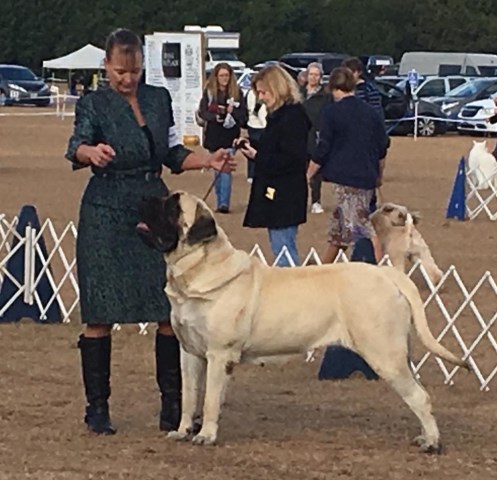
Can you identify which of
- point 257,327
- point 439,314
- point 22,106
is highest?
point 257,327

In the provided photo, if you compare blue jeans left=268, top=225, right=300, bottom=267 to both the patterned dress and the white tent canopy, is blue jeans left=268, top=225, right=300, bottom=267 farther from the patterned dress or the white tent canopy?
the white tent canopy

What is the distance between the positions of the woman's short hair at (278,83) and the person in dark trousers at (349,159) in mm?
1396

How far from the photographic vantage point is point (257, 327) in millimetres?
6891

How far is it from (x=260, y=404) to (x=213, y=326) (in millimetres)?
1447

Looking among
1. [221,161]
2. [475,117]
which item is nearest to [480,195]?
[221,161]

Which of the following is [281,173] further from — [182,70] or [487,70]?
[487,70]

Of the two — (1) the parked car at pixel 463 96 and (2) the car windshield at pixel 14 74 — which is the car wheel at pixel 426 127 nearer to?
(1) the parked car at pixel 463 96

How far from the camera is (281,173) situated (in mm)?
10102

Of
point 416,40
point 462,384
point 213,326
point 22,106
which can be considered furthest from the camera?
point 416,40

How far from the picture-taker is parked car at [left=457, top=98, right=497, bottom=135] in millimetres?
35625

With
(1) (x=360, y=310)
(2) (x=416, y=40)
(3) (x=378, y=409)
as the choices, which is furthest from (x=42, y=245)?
(2) (x=416, y=40)

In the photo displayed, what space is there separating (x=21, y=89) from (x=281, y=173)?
42.4 m

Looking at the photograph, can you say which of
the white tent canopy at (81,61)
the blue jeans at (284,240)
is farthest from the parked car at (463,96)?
the blue jeans at (284,240)

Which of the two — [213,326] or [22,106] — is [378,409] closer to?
[213,326]
